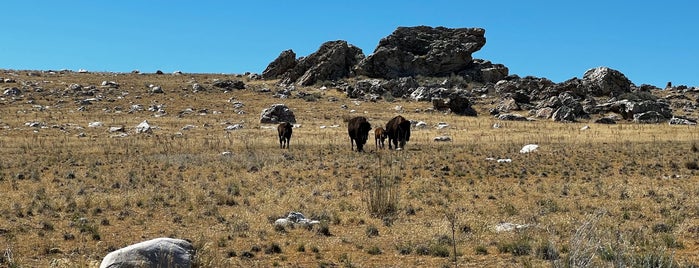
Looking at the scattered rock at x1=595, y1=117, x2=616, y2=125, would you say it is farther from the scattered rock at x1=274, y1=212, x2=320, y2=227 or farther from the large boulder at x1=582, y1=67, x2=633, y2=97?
the scattered rock at x1=274, y1=212, x2=320, y2=227

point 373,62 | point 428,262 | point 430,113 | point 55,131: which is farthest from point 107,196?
point 373,62

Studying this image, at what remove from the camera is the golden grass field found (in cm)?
1028

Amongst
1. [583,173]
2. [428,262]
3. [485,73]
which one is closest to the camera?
[428,262]

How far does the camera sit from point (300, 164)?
79.3 ft

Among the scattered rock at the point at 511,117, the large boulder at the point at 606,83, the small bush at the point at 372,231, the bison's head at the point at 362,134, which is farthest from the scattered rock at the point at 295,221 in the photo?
the large boulder at the point at 606,83

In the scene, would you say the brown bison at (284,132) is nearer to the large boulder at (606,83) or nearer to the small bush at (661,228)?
the small bush at (661,228)

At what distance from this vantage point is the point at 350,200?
16.6 meters

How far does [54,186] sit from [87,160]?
302 inches

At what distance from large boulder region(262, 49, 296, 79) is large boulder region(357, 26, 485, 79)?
37.6 feet

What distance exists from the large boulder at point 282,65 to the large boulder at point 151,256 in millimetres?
78680

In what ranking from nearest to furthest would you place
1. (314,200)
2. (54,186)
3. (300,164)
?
1. (314,200)
2. (54,186)
3. (300,164)

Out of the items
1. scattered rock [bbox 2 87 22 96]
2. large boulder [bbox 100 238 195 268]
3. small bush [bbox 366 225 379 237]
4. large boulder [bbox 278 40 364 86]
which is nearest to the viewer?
large boulder [bbox 100 238 195 268]

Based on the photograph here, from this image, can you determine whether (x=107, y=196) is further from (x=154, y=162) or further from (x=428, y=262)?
(x=428, y=262)

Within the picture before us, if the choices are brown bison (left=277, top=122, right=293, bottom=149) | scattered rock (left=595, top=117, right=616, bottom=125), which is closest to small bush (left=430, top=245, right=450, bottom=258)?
brown bison (left=277, top=122, right=293, bottom=149)
